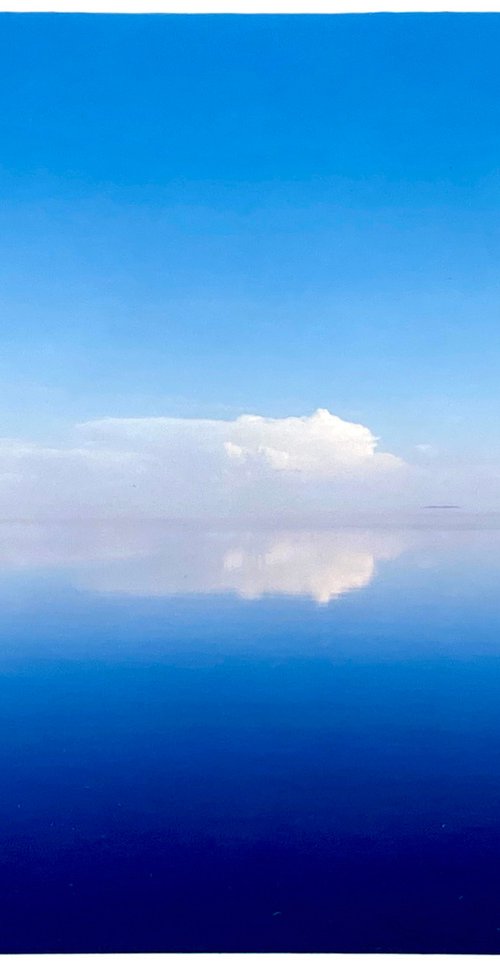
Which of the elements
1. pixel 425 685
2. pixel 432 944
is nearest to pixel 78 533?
pixel 425 685

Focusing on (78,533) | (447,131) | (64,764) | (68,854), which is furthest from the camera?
(78,533)

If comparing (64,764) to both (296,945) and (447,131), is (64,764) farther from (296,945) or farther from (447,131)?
(447,131)

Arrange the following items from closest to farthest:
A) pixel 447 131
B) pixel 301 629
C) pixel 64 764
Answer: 1. pixel 64 764
2. pixel 447 131
3. pixel 301 629

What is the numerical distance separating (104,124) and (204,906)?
3.49m

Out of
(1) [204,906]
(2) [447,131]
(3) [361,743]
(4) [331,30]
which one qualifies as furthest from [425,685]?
(4) [331,30]

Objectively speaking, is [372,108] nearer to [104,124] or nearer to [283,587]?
[104,124]

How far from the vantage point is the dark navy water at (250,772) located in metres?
2.28

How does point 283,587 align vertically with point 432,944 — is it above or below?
above

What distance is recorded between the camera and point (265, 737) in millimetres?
3232

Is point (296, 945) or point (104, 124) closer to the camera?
point (296, 945)

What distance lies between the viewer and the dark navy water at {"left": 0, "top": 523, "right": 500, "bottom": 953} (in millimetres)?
2275

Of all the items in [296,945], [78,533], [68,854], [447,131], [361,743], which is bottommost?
[296,945]

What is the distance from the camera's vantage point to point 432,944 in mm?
2221

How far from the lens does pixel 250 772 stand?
9.65ft
